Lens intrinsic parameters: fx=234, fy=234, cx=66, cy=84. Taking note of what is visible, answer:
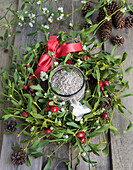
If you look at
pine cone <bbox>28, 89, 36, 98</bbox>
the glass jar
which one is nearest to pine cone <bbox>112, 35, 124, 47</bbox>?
the glass jar

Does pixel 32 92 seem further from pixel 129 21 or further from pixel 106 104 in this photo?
pixel 129 21

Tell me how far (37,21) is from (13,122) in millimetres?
593

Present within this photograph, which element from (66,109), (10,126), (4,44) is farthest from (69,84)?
(4,44)

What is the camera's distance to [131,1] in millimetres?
1337

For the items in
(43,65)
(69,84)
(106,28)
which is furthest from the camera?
(106,28)

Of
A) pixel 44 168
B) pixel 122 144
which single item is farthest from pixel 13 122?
pixel 122 144

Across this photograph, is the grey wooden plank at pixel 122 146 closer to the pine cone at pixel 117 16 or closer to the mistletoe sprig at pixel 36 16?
the pine cone at pixel 117 16

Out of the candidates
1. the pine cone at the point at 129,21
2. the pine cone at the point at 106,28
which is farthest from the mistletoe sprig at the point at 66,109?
the pine cone at the point at 129,21

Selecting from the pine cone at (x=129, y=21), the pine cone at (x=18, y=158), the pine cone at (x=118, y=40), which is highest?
the pine cone at (x=129, y=21)

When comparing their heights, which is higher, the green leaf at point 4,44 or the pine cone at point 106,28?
the pine cone at point 106,28

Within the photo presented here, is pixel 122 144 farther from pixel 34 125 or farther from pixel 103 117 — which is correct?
pixel 34 125

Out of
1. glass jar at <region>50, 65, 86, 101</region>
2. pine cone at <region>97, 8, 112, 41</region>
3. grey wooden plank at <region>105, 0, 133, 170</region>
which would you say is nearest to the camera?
glass jar at <region>50, 65, 86, 101</region>

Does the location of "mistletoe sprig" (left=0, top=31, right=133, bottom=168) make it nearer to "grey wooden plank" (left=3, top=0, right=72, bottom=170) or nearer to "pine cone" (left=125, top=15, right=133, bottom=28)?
"grey wooden plank" (left=3, top=0, right=72, bottom=170)

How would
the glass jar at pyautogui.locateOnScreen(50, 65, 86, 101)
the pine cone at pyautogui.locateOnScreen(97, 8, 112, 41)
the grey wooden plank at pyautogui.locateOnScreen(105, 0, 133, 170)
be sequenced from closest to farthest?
the glass jar at pyautogui.locateOnScreen(50, 65, 86, 101)
the grey wooden plank at pyautogui.locateOnScreen(105, 0, 133, 170)
the pine cone at pyautogui.locateOnScreen(97, 8, 112, 41)
